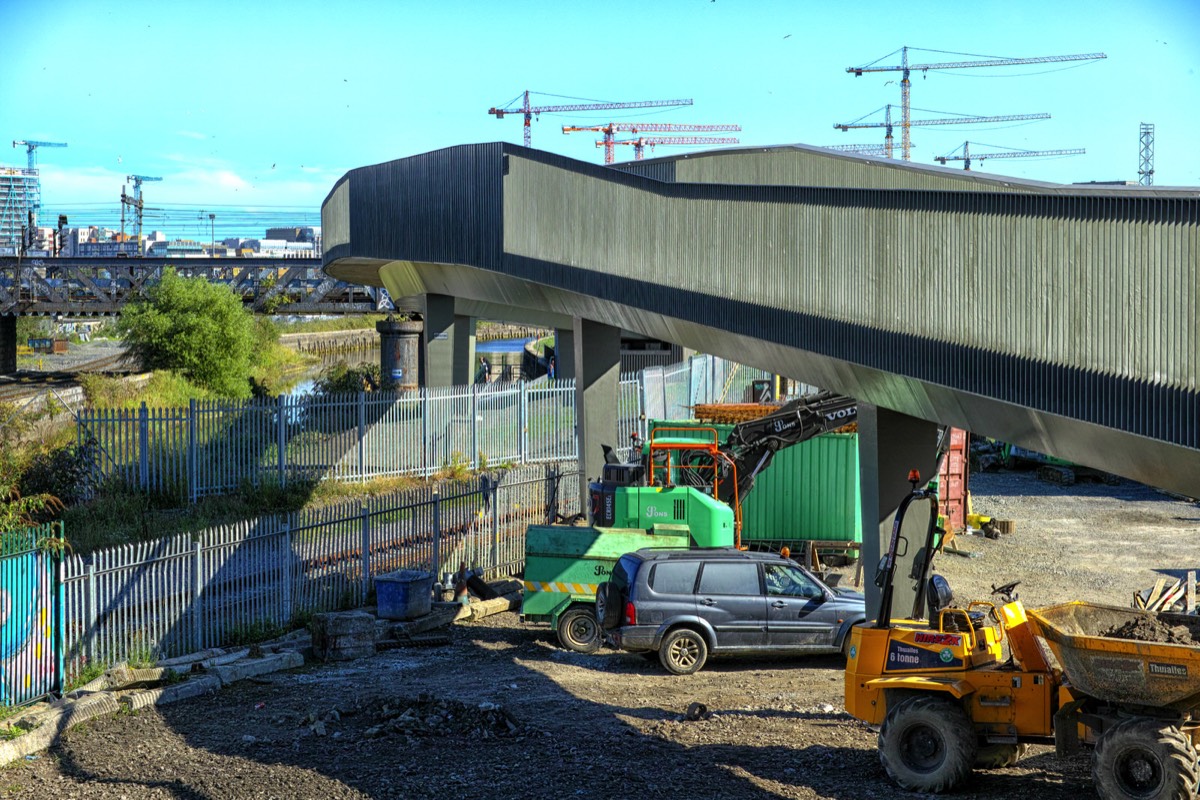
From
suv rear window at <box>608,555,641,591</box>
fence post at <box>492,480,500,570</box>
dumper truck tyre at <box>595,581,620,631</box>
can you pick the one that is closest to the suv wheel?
dumper truck tyre at <box>595,581,620,631</box>

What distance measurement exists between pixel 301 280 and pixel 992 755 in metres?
55.0

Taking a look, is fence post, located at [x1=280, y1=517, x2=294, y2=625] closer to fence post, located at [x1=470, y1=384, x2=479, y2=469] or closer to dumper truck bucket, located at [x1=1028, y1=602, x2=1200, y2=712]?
dumper truck bucket, located at [x1=1028, y1=602, x2=1200, y2=712]

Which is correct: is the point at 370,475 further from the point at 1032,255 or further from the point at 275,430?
the point at 1032,255

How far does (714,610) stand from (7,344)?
185 feet

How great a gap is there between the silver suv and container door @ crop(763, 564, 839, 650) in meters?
0.01

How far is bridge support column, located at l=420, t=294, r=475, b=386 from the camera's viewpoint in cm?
3181

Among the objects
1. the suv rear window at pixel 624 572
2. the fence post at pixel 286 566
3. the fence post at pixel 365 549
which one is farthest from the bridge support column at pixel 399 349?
the suv rear window at pixel 624 572

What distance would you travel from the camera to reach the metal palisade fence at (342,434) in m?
24.2

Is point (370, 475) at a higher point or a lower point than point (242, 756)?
higher

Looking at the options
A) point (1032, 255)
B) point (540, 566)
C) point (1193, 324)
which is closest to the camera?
point (1193, 324)

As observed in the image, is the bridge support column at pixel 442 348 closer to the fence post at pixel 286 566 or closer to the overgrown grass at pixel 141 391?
the overgrown grass at pixel 141 391

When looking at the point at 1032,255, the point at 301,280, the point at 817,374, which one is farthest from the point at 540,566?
the point at 301,280

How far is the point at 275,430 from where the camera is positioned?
2567 cm

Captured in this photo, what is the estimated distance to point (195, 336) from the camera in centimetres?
4566
